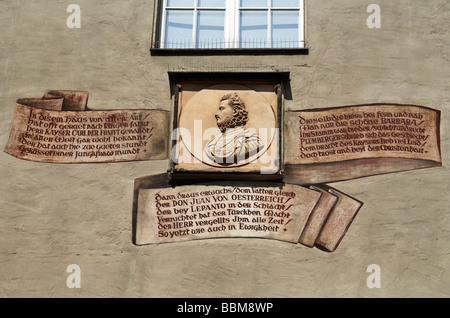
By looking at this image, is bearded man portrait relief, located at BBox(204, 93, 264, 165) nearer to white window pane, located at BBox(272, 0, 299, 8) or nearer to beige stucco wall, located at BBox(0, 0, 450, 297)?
beige stucco wall, located at BBox(0, 0, 450, 297)

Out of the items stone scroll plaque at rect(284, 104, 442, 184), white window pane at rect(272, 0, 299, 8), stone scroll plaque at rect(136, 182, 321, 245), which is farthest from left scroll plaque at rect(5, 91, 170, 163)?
white window pane at rect(272, 0, 299, 8)

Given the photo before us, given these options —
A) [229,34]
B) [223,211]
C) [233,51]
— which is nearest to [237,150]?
[223,211]

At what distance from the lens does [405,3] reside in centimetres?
849

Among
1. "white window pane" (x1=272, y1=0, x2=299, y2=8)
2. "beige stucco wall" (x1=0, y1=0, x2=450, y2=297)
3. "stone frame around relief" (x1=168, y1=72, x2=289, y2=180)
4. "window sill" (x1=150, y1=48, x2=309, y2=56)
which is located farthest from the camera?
"white window pane" (x1=272, y1=0, x2=299, y2=8)

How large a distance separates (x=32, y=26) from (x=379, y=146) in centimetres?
395

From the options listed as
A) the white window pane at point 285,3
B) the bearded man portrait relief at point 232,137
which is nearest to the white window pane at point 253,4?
the white window pane at point 285,3

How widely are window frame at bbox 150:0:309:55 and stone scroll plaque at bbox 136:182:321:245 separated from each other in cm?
150

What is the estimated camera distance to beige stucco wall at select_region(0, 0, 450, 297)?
7.41m

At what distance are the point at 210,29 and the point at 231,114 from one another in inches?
48.4

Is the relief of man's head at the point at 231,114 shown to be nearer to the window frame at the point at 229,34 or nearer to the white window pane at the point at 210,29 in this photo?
the window frame at the point at 229,34

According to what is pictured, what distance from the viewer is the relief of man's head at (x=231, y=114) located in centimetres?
792

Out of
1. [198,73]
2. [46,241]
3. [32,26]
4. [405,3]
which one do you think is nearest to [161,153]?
[198,73]
